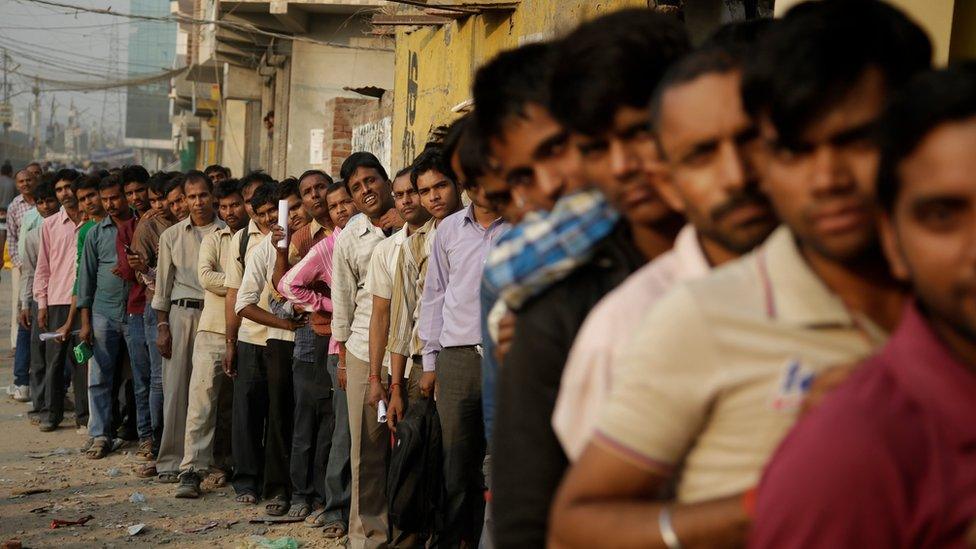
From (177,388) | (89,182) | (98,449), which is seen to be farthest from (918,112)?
(89,182)

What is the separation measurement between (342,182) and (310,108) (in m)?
12.8

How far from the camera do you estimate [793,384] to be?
147cm

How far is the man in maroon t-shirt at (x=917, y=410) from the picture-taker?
1.27 meters

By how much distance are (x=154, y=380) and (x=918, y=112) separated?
29.5 ft

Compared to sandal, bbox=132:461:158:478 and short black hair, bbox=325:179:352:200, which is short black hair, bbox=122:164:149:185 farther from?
short black hair, bbox=325:179:352:200

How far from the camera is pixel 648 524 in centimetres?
157

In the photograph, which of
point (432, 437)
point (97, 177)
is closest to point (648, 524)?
point (432, 437)

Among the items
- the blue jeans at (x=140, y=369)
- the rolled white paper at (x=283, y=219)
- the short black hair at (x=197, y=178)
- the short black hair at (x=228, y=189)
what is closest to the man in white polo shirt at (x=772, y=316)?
the rolled white paper at (x=283, y=219)

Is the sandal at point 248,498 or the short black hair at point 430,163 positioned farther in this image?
the sandal at point 248,498

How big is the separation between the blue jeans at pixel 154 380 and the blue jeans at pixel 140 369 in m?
0.21

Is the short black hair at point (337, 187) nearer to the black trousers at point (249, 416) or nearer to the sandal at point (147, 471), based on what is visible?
the black trousers at point (249, 416)

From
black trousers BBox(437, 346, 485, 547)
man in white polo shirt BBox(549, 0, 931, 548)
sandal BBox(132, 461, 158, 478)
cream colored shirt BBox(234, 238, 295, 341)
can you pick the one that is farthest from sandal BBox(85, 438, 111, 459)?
man in white polo shirt BBox(549, 0, 931, 548)

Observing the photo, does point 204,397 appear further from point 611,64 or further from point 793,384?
point 793,384

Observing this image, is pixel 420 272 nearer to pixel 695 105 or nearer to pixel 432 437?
pixel 432 437
